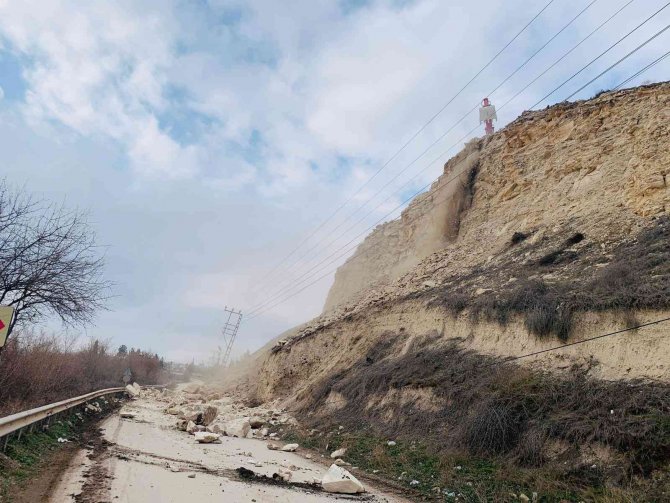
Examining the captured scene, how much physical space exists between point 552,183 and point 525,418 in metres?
15.0

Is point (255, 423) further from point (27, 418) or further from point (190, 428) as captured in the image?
point (27, 418)

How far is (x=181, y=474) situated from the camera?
6891 mm

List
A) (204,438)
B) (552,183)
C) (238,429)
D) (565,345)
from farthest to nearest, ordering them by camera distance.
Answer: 1. (552,183)
2. (238,429)
3. (204,438)
4. (565,345)

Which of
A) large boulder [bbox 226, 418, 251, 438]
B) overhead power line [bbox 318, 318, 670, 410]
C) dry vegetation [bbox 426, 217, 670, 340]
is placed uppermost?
dry vegetation [bbox 426, 217, 670, 340]

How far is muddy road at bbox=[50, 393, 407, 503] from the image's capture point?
5.48m

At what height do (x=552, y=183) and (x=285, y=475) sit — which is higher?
(x=552, y=183)

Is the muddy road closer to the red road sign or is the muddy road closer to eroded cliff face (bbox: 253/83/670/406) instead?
the red road sign

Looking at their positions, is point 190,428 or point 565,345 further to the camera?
point 190,428

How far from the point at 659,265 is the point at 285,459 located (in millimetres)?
10026

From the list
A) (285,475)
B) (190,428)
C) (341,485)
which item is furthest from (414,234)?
(341,485)

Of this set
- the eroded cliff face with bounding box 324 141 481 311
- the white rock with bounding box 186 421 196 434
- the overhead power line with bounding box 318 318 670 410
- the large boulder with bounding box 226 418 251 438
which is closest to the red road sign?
the white rock with bounding box 186 421 196 434

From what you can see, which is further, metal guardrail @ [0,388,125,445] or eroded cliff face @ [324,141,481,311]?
eroded cliff face @ [324,141,481,311]

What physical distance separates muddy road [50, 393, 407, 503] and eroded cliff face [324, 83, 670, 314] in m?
11.7

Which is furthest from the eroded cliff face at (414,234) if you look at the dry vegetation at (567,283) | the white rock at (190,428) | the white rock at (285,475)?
the white rock at (285,475)
